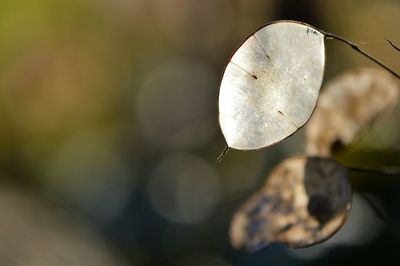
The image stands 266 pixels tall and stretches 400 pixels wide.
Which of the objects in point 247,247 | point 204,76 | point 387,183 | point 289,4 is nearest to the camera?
point 247,247

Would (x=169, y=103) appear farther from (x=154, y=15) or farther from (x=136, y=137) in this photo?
(x=154, y=15)

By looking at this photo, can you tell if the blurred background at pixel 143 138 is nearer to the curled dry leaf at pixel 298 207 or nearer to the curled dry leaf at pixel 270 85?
the curled dry leaf at pixel 298 207

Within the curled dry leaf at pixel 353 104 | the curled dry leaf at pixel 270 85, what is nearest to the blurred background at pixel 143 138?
the curled dry leaf at pixel 353 104

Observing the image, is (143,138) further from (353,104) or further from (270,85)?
(270,85)

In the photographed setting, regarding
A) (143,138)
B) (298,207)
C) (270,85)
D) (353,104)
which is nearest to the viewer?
(270,85)

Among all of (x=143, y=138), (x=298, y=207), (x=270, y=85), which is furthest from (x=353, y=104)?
(x=143, y=138)

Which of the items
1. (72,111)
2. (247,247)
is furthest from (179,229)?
(247,247)

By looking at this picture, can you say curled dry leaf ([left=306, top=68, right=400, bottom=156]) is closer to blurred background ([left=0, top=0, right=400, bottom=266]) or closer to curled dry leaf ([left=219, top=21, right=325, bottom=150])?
curled dry leaf ([left=219, top=21, right=325, bottom=150])
